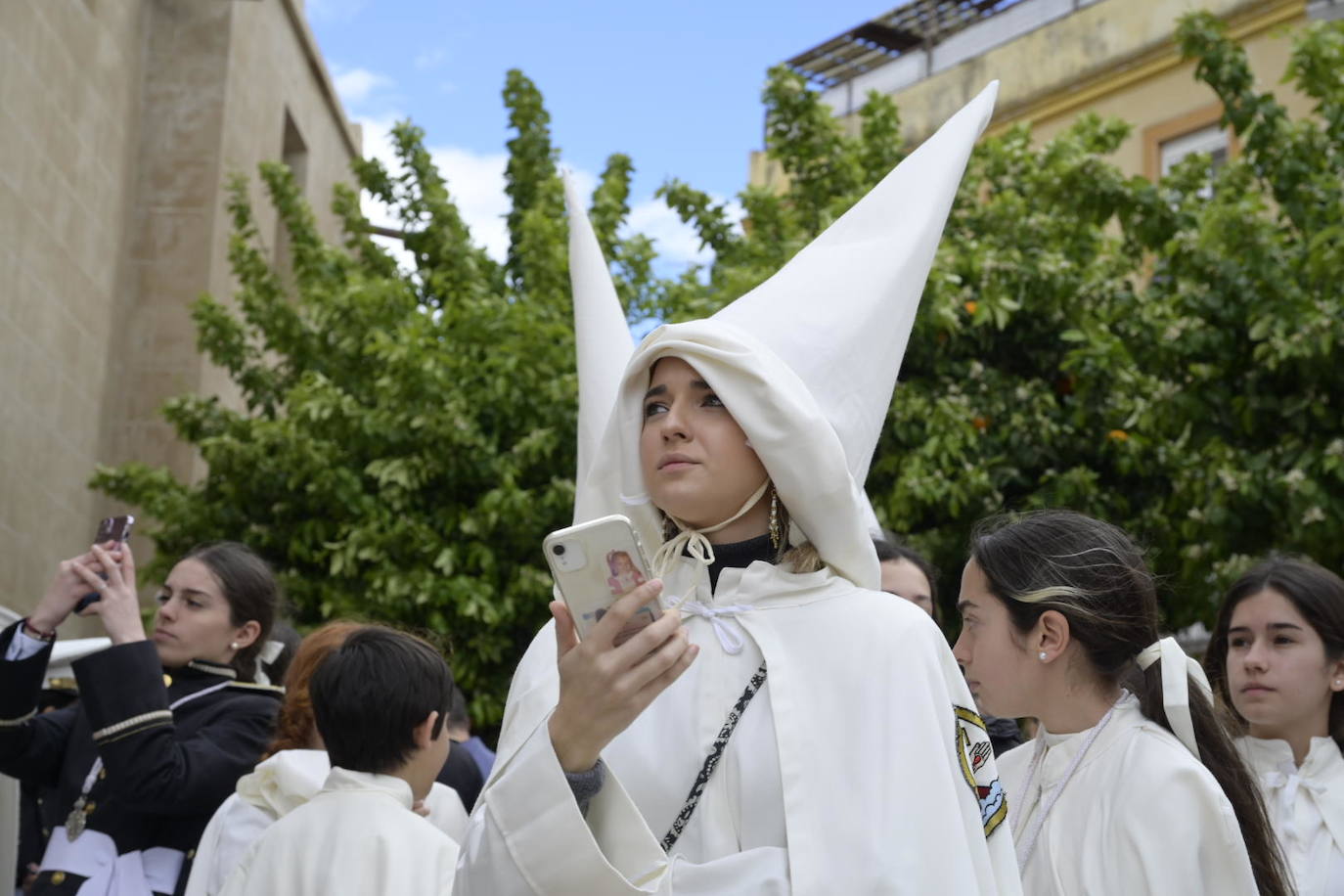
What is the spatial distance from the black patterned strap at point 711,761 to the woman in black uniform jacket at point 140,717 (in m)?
2.34

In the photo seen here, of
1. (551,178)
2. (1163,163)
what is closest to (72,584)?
(551,178)

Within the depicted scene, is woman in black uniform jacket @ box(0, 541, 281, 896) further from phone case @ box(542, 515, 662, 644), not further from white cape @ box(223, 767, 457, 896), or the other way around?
phone case @ box(542, 515, 662, 644)

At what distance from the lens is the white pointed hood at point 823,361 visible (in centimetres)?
283

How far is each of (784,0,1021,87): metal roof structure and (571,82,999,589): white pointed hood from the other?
20744mm

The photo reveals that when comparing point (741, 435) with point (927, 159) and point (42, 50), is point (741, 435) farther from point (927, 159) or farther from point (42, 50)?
point (42, 50)

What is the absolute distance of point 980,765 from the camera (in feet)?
9.33

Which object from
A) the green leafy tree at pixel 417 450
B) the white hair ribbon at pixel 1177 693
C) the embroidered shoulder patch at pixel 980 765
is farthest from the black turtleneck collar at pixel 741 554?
the green leafy tree at pixel 417 450

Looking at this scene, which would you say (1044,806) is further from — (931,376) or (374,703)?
(931,376)

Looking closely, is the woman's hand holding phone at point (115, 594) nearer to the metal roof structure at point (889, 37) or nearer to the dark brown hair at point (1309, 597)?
the dark brown hair at point (1309, 597)

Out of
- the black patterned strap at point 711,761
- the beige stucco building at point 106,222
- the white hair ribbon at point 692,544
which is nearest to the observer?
the black patterned strap at point 711,761

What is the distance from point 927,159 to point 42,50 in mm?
10471

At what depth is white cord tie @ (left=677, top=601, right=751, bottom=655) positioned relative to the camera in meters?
2.79

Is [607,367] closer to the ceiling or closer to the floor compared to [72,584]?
closer to the ceiling

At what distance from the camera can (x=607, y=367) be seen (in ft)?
11.7
